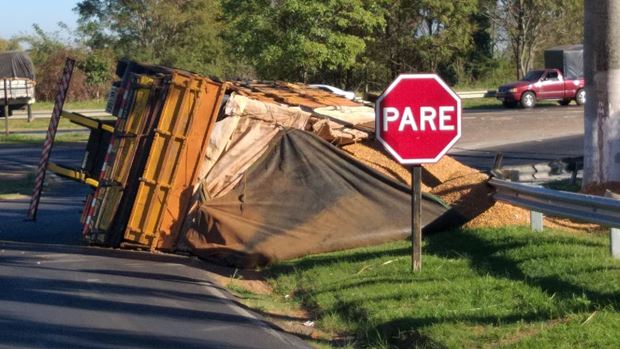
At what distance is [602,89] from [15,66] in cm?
4103

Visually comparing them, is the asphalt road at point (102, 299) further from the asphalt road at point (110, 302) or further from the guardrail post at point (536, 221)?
the guardrail post at point (536, 221)

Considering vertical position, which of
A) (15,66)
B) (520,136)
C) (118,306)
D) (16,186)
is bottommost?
(118,306)

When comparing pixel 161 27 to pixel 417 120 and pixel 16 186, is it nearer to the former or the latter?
pixel 16 186

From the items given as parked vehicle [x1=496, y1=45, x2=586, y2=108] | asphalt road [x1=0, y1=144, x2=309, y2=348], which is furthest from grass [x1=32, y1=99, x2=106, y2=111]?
asphalt road [x1=0, y1=144, x2=309, y2=348]

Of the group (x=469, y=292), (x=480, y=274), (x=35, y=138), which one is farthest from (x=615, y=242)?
(x=35, y=138)

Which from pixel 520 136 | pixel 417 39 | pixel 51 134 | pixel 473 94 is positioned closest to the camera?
pixel 51 134

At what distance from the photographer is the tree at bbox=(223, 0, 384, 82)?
40.0 metres

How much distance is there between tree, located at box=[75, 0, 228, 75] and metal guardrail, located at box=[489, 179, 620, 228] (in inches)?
1924

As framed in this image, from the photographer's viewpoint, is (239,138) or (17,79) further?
(17,79)

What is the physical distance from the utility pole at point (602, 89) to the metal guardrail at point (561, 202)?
1.72 meters

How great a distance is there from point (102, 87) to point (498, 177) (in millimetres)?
53145

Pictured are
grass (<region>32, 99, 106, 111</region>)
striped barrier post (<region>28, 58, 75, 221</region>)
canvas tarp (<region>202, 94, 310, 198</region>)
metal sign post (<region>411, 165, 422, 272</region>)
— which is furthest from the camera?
grass (<region>32, 99, 106, 111</region>)

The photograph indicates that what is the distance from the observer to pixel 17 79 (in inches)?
1752

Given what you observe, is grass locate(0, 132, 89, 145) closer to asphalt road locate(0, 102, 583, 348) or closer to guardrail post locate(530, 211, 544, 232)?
asphalt road locate(0, 102, 583, 348)
